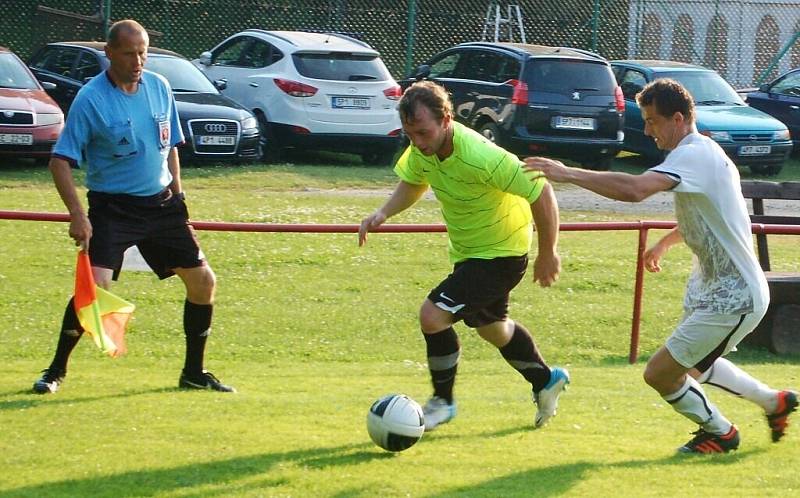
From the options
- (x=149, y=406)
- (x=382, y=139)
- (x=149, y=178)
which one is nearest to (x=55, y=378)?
(x=149, y=406)

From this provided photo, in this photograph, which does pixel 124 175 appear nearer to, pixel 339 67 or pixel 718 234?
pixel 718 234

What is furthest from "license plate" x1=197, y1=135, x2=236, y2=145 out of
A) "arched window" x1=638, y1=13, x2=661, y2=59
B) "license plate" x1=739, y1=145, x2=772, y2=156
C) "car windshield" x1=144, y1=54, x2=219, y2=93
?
"arched window" x1=638, y1=13, x2=661, y2=59

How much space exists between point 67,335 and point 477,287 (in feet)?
8.00

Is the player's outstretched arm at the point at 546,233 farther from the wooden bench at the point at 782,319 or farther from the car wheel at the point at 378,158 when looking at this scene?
the car wheel at the point at 378,158

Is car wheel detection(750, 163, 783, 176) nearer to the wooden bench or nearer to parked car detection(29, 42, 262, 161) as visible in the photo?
parked car detection(29, 42, 262, 161)

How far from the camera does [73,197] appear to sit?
672 cm

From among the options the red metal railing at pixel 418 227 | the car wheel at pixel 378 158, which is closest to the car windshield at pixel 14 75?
the car wheel at pixel 378 158

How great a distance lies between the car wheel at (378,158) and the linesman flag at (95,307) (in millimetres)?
12892

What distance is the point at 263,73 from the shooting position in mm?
19344

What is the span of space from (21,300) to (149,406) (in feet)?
12.9

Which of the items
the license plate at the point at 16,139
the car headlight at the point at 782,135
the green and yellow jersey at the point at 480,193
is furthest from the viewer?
the car headlight at the point at 782,135

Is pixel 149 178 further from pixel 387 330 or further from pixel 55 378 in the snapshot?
pixel 387 330

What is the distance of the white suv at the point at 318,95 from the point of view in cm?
1873

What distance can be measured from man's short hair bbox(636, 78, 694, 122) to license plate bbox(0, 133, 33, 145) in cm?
1218
